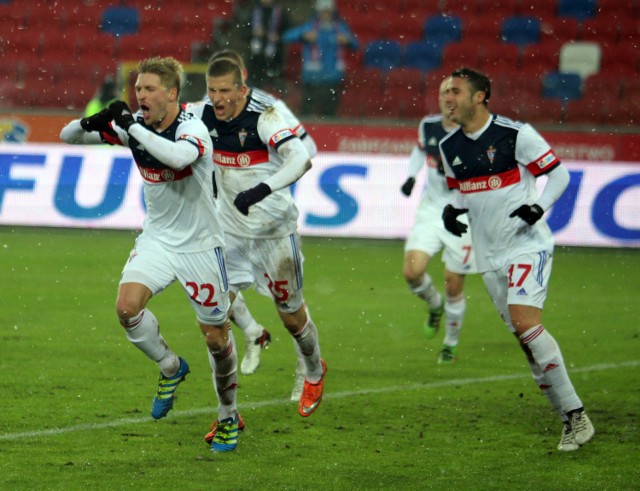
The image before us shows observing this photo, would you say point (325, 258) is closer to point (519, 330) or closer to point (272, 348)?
point (272, 348)

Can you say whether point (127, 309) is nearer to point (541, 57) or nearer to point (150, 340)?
point (150, 340)

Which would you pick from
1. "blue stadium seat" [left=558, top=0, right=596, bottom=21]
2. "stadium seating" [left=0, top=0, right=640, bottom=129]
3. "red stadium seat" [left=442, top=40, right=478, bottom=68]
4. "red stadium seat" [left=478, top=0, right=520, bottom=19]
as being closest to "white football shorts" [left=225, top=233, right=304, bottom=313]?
"stadium seating" [left=0, top=0, right=640, bottom=129]

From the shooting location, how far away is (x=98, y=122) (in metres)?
6.09

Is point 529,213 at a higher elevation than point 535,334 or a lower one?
higher

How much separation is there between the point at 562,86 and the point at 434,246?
9407 millimetres

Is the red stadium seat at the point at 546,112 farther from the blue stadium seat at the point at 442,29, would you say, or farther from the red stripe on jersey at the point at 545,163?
the red stripe on jersey at the point at 545,163

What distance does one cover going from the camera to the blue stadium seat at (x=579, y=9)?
2070cm

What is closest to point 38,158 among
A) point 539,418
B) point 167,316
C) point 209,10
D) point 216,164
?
point 167,316

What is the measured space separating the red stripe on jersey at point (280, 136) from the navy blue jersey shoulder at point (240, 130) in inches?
8.5

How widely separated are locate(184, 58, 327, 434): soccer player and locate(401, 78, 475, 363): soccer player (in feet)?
6.93

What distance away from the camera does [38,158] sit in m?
15.6

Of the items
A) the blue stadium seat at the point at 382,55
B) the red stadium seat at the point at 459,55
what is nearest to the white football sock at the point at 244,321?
the blue stadium seat at the point at 382,55

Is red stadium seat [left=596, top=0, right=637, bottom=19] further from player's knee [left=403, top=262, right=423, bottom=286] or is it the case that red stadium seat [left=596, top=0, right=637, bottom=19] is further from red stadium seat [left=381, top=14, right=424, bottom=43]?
player's knee [left=403, top=262, right=423, bottom=286]

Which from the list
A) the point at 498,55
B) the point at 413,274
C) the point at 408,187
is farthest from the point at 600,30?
the point at 413,274
